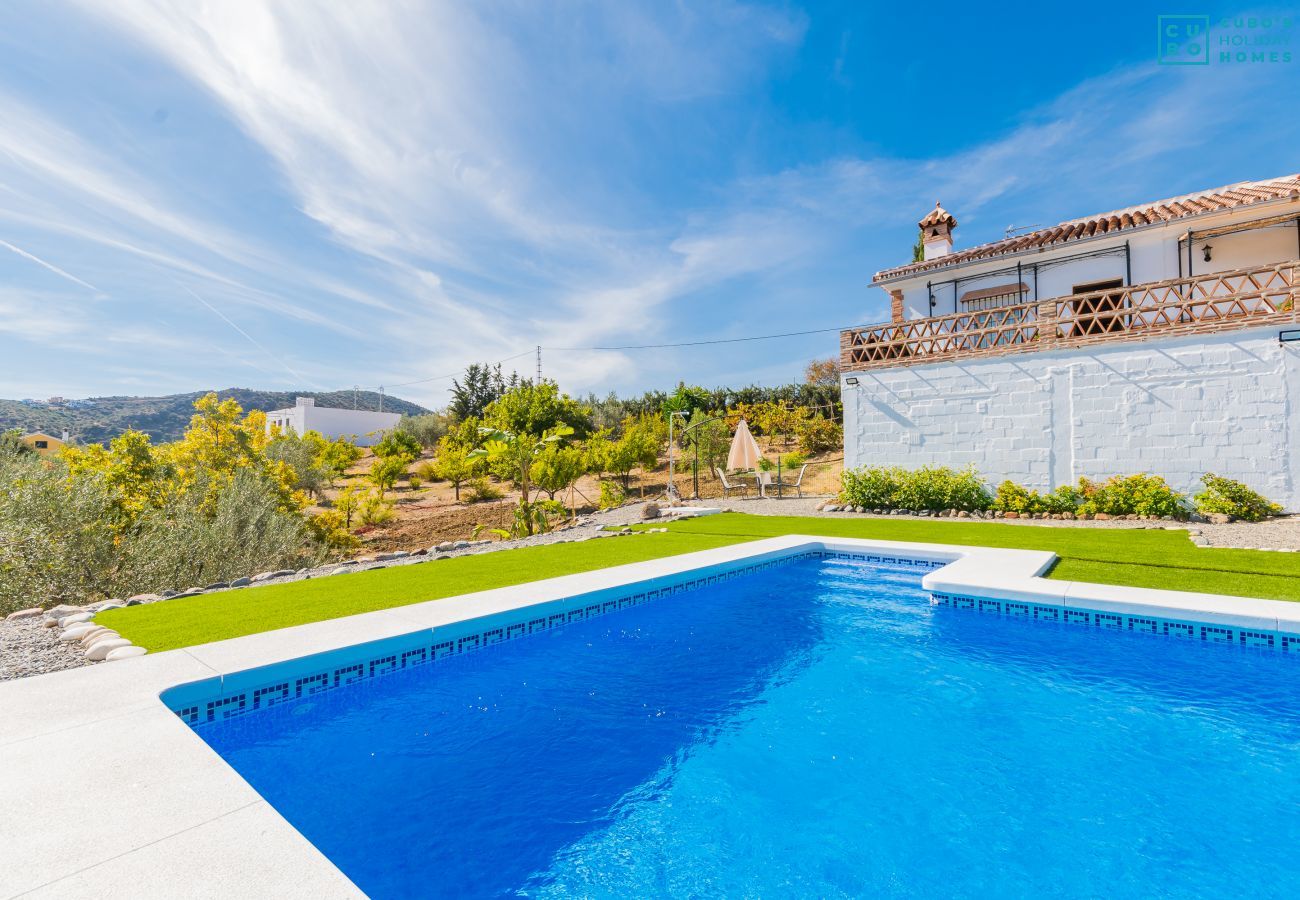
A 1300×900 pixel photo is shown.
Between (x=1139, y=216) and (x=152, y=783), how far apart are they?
69.4ft

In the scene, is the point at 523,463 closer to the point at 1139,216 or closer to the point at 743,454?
the point at 743,454

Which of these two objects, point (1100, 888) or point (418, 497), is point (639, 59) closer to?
point (1100, 888)

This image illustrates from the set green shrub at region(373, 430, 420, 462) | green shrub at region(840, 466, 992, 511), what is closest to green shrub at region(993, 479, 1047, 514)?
green shrub at region(840, 466, 992, 511)

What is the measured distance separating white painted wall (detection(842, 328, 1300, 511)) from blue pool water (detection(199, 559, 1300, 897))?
9.23m

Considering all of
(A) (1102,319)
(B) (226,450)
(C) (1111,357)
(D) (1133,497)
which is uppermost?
(A) (1102,319)

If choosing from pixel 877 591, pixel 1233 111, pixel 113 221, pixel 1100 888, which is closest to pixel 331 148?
pixel 113 221

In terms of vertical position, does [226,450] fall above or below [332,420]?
below

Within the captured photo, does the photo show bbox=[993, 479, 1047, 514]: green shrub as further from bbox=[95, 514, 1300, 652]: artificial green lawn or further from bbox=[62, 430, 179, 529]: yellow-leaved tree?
bbox=[62, 430, 179, 529]: yellow-leaved tree

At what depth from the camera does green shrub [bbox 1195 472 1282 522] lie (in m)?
11.4

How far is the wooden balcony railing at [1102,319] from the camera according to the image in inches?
469

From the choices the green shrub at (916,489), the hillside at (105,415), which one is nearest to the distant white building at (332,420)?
the hillside at (105,415)

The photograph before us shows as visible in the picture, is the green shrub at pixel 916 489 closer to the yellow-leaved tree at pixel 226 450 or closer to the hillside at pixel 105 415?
the yellow-leaved tree at pixel 226 450

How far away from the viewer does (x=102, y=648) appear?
486 centimetres

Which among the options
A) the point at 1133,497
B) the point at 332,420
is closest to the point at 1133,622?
the point at 1133,497
